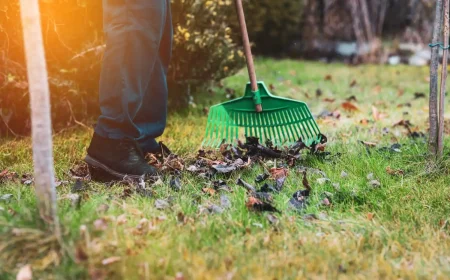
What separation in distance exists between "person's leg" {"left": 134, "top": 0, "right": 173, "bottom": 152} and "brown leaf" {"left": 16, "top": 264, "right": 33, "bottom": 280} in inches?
51.0

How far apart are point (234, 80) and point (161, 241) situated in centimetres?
401

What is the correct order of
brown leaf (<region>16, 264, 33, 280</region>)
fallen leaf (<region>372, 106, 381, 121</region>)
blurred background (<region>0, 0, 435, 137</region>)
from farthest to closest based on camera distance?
fallen leaf (<region>372, 106, 381, 121</region>), blurred background (<region>0, 0, 435, 137</region>), brown leaf (<region>16, 264, 33, 280</region>)

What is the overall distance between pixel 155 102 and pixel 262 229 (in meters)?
1.17

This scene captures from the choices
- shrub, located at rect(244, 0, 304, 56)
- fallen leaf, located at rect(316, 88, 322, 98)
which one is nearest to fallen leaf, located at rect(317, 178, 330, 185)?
fallen leaf, located at rect(316, 88, 322, 98)

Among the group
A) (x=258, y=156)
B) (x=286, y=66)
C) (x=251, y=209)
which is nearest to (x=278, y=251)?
(x=251, y=209)

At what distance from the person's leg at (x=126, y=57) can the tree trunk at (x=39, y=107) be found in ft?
2.58

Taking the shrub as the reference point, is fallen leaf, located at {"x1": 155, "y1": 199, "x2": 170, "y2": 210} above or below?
below

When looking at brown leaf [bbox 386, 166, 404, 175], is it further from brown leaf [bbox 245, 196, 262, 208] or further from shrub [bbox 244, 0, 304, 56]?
shrub [bbox 244, 0, 304, 56]

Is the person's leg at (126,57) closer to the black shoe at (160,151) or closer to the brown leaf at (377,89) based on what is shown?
the black shoe at (160,151)

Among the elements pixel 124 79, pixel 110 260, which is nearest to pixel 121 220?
pixel 110 260

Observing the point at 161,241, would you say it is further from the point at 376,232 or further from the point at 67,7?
the point at 67,7

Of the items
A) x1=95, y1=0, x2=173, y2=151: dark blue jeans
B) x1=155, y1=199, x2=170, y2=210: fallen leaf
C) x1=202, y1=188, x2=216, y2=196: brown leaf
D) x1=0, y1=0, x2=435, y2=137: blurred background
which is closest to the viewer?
x1=155, y1=199, x2=170, y2=210: fallen leaf

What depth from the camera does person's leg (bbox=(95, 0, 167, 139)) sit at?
2.45 m

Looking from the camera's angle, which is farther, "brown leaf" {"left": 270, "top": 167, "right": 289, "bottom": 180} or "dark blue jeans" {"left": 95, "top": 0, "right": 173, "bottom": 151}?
"brown leaf" {"left": 270, "top": 167, "right": 289, "bottom": 180}
